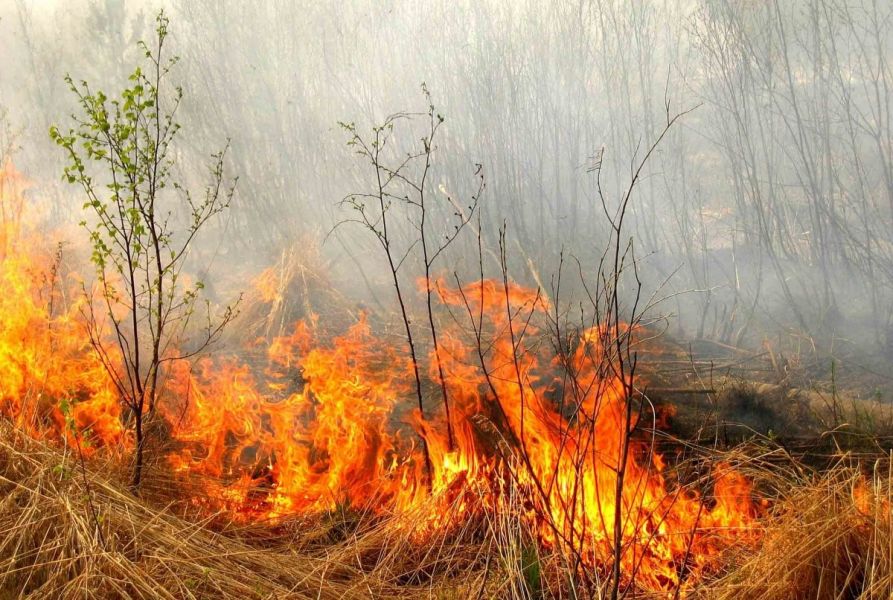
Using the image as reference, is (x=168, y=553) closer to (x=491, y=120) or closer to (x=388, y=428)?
(x=388, y=428)

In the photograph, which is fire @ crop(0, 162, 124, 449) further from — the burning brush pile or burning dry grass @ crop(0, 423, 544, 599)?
burning dry grass @ crop(0, 423, 544, 599)

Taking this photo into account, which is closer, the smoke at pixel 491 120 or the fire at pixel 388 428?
the fire at pixel 388 428

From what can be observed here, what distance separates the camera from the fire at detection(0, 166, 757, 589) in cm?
→ 336

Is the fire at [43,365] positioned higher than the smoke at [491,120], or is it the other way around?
the smoke at [491,120]

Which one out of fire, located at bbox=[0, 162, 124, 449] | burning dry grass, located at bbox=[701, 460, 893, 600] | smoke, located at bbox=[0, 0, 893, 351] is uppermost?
smoke, located at bbox=[0, 0, 893, 351]

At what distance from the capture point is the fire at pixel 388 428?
11.0 feet

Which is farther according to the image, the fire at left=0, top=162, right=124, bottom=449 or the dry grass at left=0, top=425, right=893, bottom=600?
the fire at left=0, top=162, right=124, bottom=449

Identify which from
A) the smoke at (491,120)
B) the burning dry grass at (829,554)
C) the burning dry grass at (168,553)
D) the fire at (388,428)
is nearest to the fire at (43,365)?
the fire at (388,428)

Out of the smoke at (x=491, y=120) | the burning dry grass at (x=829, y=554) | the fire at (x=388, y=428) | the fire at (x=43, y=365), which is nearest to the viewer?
the burning dry grass at (x=829, y=554)

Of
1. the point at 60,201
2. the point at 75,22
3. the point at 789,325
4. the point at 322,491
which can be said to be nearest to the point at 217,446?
the point at 322,491

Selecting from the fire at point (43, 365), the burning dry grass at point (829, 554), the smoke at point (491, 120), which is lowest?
the burning dry grass at point (829, 554)

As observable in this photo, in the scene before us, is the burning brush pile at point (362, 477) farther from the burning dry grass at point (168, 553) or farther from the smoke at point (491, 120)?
the smoke at point (491, 120)

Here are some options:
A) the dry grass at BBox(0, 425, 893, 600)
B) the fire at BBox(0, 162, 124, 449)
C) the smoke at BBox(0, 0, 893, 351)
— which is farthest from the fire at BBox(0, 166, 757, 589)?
the smoke at BBox(0, 0, 893, 351)

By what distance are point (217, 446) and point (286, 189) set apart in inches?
233
